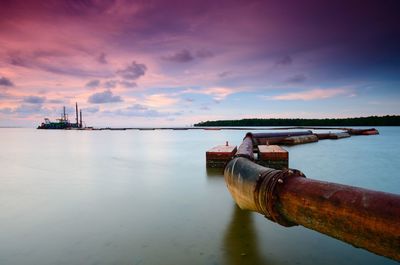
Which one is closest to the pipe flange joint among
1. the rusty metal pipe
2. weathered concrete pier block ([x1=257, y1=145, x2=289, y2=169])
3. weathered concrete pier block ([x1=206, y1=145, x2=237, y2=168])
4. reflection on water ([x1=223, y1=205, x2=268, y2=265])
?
the rusty metal pipe

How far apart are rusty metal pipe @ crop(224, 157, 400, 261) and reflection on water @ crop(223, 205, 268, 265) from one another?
3.56 ft

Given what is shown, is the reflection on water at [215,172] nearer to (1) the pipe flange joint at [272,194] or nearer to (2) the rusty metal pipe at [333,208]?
(2) the rusty metal pipe at [333,208]

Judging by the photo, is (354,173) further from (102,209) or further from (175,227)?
(102,209)

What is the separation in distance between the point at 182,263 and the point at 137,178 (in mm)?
7533

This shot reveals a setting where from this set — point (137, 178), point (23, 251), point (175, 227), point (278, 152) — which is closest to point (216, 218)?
point (175, 227)

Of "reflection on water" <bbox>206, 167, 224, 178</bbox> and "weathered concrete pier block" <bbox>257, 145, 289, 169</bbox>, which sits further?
"weathered concrete pier block" <bbox>257, 145, 289, 169</bbox>

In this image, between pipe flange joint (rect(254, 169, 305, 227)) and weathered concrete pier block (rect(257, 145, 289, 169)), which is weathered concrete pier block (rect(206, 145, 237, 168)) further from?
pipe flange joint (rect(254, 169, 305, 227))

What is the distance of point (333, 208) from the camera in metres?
2.33

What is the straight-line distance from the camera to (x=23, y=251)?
177 inches

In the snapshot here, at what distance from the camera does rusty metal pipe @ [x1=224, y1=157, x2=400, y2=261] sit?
1.98 metres

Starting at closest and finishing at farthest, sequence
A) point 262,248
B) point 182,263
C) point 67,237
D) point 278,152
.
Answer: point 182,263, point 262,248, point 67,237, point 278,152

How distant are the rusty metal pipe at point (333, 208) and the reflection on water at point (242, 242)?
109 centimetres

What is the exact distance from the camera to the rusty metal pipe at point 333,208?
1976 millimetres

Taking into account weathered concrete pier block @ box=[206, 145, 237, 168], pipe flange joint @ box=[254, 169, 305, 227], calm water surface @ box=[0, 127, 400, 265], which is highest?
pipe flange joint @ box=[254, 169, 305, 227]
